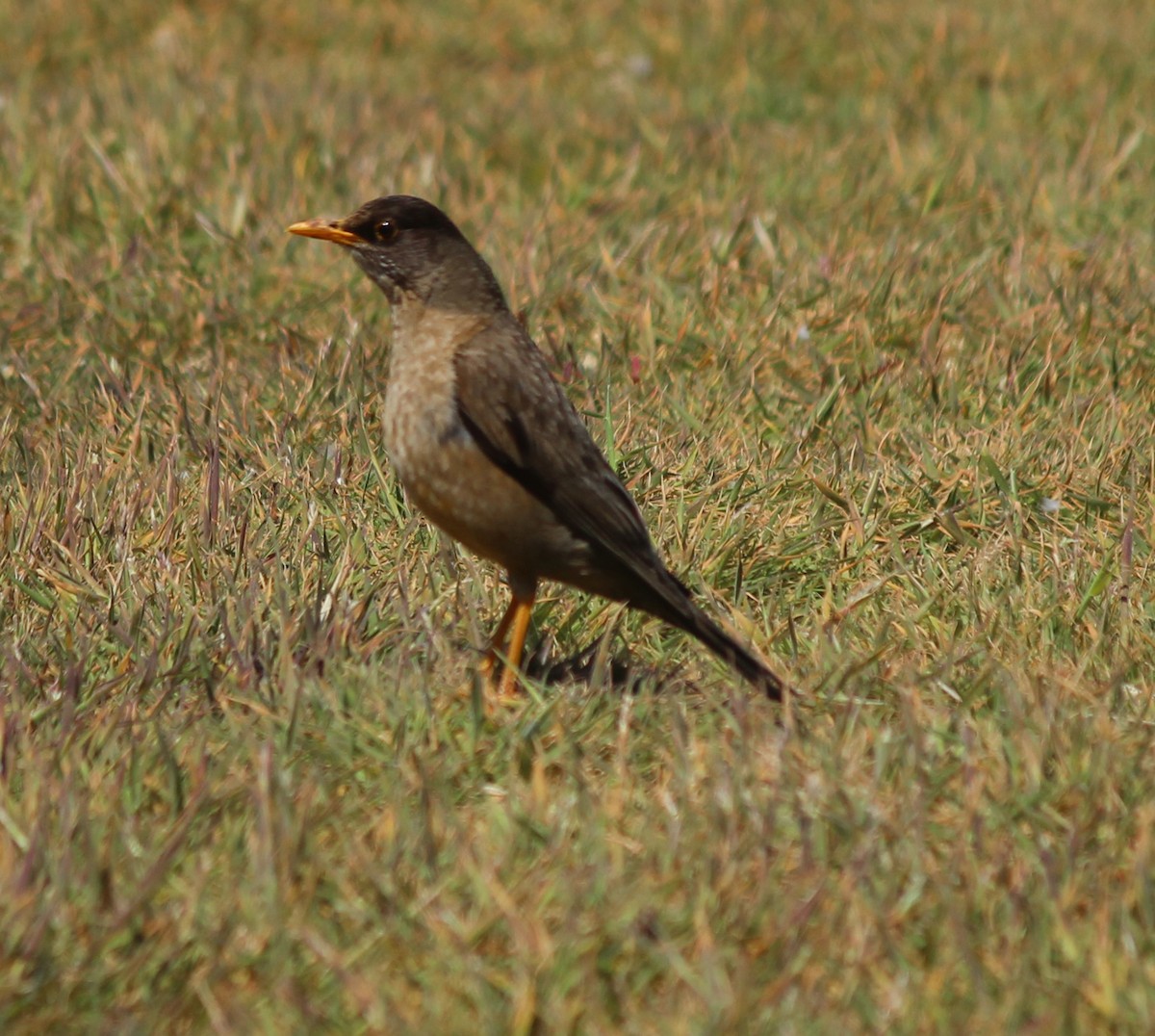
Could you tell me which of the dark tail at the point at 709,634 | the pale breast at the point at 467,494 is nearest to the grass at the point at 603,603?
the dark tail at the point at 709,634

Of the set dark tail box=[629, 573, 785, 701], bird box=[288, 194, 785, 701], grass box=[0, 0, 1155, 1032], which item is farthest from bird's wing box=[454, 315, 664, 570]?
grass box=[0, 0, 1155, 1032]

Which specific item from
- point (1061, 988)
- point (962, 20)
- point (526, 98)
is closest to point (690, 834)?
point (1061, 988)

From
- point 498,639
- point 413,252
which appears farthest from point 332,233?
point 498,639

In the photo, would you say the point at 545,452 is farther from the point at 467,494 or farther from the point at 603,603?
the point at 603,603

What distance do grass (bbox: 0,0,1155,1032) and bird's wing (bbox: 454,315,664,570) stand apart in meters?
0.36

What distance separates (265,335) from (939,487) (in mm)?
2657

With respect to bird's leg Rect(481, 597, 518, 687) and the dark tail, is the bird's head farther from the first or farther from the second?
the dark tail

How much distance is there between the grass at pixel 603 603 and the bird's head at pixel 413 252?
2.25 feet

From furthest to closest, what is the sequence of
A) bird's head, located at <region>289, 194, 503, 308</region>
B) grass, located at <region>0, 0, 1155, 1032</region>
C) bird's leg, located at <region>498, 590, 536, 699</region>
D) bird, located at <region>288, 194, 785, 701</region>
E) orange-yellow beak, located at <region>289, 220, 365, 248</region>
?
1. orange-yellow beak, located at <region>289, 220, 365, 248</region>
2. bird's head, located at <region>289, 194, 503, 308</region>
3. bird, located at <region>288, 194, 785, 701</region>
4. bird's leg, located at <region>498, 590, 536, 699</region>
5. grass, located at <region>0, 0, 1155, 1032</region>

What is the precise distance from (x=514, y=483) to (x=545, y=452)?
0.11m

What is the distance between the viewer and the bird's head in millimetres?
4957

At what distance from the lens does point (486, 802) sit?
3898mm

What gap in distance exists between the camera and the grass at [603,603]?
328 centimetres

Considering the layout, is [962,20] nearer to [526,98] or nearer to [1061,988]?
[526,98]
